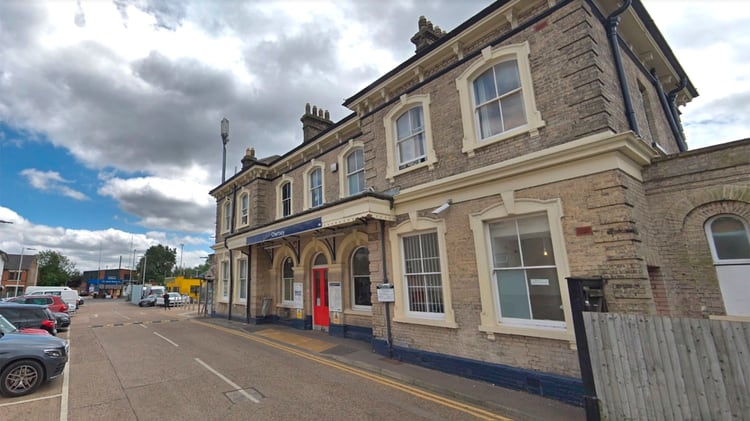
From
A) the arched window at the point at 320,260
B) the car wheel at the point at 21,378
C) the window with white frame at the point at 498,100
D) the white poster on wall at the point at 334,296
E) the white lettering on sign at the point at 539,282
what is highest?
the window with white frame at the point at 498,100

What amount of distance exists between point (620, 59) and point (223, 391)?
35.9ft

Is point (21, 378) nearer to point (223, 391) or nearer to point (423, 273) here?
point (223, 391)

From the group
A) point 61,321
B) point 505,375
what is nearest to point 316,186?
point 505,375

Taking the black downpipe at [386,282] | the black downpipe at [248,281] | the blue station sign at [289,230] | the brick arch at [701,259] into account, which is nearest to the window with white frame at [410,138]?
the black downpipe at [386,282]

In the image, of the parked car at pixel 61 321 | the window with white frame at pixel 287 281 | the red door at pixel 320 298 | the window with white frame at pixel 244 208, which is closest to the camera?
the red door at pixel 320 298

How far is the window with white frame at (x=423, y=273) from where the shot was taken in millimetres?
8602

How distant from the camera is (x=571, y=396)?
19.2 feet

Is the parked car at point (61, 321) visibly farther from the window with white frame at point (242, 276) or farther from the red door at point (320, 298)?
the red door at point (320, 298)

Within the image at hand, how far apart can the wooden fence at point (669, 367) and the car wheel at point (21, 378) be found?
10.5 m

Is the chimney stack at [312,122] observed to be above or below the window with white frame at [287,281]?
above

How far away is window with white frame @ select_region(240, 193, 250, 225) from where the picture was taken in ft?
61.3

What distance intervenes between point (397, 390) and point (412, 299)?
262 centimetres

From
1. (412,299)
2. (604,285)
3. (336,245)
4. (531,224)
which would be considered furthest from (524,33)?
→ (336,245)

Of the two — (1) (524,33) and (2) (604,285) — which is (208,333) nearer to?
(2) (604,285)
